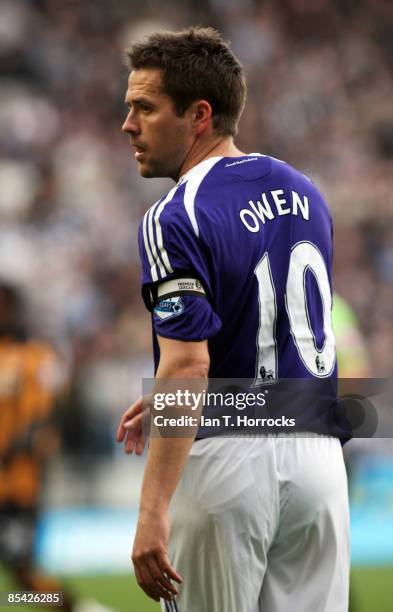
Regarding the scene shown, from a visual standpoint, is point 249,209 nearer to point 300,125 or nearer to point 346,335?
point 346,335

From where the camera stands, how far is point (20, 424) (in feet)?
20.2

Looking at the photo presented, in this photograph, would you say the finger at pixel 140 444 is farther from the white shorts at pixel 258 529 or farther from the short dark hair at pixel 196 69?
the short dark hair at pixel 196 69

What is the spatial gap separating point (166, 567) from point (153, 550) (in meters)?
0.05

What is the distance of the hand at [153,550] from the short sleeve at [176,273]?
40 centimetres

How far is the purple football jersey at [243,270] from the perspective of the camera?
8.00 feet

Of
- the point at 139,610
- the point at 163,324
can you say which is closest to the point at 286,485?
the point at 163,324

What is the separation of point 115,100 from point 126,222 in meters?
1.95

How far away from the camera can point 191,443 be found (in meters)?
2.37

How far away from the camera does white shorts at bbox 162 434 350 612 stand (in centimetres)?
245

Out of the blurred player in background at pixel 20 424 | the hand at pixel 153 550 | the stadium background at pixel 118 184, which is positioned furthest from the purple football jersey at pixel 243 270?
the stadium background at pixel 118 184

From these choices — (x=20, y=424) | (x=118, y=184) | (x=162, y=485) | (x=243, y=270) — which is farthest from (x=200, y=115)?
(x=118, y=184)

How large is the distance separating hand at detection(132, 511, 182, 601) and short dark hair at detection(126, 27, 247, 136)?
1043 mm

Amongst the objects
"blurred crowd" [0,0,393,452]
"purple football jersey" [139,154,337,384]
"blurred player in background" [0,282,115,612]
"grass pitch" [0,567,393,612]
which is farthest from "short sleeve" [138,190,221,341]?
"blurred crowd" [0,0,393,452]

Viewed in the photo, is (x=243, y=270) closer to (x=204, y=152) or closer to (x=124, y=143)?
(x=204, y=152)
